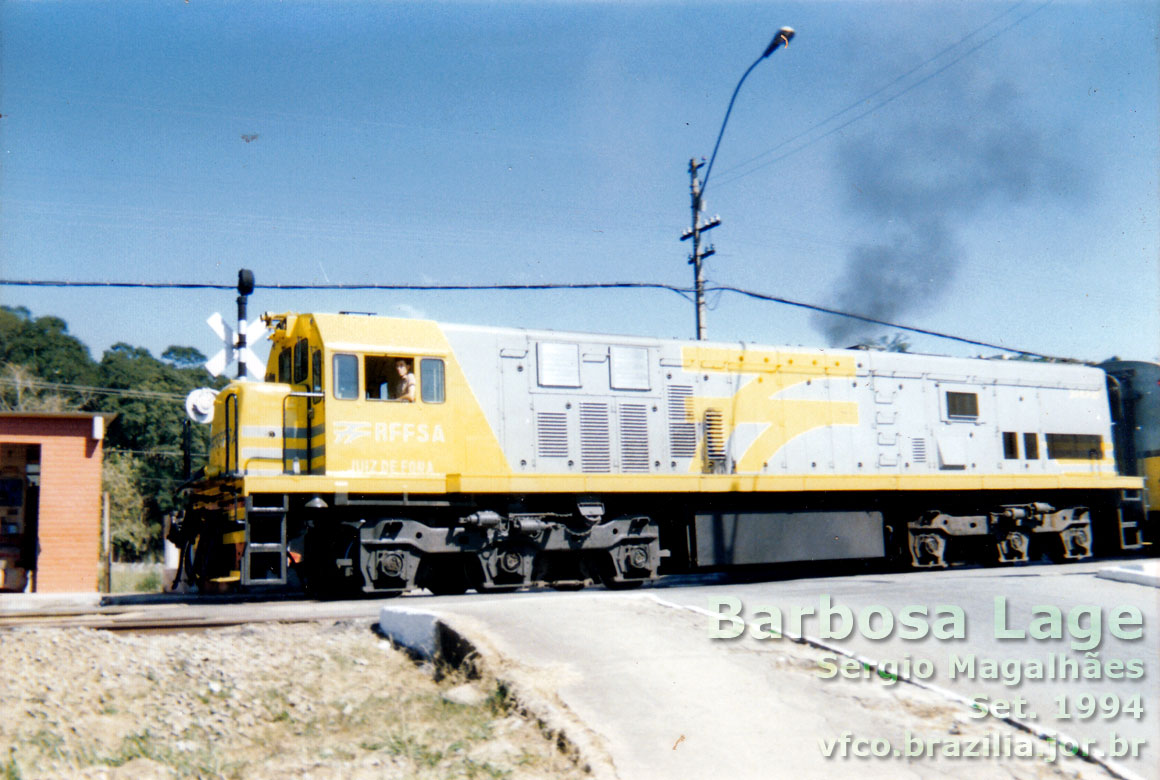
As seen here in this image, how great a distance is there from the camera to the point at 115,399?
56219mm

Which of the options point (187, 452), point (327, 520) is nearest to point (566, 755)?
point (327, 520)

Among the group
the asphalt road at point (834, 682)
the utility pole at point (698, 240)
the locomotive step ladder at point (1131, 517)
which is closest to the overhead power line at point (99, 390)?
the utility pole at point (698, 240)

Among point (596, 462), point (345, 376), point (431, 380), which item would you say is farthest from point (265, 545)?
point (596, 462)

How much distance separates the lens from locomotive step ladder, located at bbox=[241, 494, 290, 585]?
9.78m

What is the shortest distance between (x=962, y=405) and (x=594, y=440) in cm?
667

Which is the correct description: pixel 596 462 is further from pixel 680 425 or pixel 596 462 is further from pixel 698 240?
pixel 698 240

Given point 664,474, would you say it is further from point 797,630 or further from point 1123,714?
point 1123,714

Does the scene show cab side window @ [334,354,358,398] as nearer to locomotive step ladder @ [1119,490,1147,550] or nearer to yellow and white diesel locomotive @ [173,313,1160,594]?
yellow and white diesel locomotive @ [173,313,1160,594]

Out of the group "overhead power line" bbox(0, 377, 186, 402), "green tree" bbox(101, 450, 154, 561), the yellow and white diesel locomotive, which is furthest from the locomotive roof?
"overhead power line" bbox(0, 377, 186, 402)

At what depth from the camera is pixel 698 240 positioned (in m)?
19.8

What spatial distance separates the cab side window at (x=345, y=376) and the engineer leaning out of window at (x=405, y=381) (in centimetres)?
53

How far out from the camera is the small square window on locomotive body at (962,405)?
14758 millimetres

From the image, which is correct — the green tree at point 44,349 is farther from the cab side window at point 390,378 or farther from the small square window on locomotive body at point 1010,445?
the small square window on locomotive body at point 1010,445

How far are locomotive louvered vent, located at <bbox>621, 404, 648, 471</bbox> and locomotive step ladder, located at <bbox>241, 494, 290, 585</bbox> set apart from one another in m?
4.37
